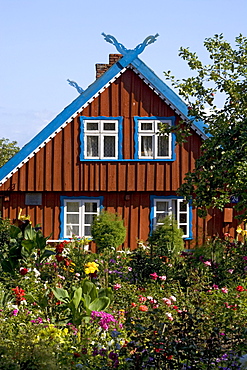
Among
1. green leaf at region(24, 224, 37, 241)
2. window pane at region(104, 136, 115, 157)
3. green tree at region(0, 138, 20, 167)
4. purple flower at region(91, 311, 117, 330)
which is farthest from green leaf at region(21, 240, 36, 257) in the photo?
green tree at region(0, 138, 20, 167)

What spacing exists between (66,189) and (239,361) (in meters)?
12.3

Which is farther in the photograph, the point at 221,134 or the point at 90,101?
the point at 90,101

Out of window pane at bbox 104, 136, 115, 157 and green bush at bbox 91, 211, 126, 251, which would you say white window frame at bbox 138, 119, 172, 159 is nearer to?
window pane at bbox 104, 136, 115, 157

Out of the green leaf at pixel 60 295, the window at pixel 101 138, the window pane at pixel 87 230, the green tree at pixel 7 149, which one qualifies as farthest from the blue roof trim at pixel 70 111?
the green tree at pixel 7 149

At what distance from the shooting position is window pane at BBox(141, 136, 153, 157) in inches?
722

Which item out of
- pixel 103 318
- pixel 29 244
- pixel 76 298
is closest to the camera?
pixel 103 318

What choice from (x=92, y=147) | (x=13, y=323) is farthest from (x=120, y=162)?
(x=13, y=323)

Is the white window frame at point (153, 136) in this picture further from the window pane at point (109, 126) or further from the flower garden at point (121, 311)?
the flower garden at point (121, 311)

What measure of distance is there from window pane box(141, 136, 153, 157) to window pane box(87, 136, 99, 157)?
1.26 metres

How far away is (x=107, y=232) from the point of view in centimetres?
1739

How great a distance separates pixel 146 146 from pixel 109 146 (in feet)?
3.35

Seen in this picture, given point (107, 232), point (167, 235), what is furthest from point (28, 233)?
point (107, 232)

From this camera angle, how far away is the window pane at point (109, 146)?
1836cm

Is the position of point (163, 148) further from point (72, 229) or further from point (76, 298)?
point (76, 298)
